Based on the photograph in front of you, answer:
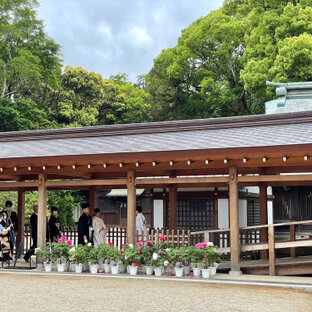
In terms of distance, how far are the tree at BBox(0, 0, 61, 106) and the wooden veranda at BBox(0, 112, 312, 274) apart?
18.8 m

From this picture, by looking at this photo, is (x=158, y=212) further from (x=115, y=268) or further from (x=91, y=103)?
(x=91, y=103)

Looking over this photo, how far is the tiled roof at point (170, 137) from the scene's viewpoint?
10.3m

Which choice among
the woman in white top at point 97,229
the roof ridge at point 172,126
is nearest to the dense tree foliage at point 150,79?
the roof ridge at point 172,126

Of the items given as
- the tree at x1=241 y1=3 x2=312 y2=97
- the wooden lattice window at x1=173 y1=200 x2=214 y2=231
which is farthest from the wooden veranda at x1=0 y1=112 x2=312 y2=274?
the tree at x1=241 y1=3 x2=312 y2=97

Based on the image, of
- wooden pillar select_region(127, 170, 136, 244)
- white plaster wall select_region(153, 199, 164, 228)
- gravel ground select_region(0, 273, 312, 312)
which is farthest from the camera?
white plaster wall select_region(153, 199, 164, 228)

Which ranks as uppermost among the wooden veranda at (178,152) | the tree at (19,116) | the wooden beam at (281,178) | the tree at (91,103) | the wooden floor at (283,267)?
the tree at (91,103)

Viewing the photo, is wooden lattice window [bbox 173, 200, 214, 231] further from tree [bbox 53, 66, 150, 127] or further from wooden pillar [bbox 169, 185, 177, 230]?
tree [bbox 53, 66, 150, 127]

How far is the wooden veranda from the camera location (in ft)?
33.0

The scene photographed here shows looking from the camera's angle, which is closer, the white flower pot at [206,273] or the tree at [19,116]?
the white flower pot at [206,273]

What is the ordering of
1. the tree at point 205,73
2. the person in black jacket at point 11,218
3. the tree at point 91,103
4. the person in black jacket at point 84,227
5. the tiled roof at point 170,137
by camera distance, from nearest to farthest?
the tiled roof at point 170,137
the person in black jacket at point 84,227
the person in black jacket at point 11,218
the tree at point 91,103
the tree at point 205,73

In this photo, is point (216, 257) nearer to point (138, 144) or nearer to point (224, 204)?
point (138, 144)

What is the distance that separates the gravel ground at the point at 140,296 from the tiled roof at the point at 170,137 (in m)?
2.97

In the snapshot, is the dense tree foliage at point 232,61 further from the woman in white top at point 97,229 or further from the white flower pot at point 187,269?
the white flower pot at point 187,269

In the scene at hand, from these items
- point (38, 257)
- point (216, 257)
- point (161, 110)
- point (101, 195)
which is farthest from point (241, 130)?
point (161, 110)
